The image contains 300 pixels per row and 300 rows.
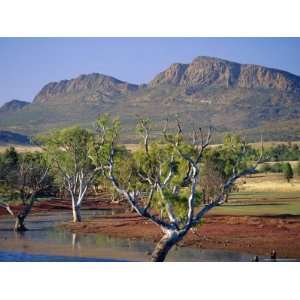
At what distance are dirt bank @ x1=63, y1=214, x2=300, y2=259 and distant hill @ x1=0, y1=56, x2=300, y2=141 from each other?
37.8 metres

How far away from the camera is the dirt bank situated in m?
24.9

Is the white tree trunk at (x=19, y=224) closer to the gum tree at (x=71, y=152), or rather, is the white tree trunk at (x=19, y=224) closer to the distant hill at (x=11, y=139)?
the gum tree at (x=71, y=152)

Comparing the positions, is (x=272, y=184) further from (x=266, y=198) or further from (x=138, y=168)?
(x=138, y=168)

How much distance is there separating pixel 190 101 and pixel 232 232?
271ft

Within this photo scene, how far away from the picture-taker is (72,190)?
39031 millimetres

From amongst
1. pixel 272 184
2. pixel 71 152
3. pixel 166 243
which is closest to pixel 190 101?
pixel 272 184

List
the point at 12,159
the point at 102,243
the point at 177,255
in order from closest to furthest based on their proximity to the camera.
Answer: the point at 177,255 < the point at 102,243 < the point at 12,159

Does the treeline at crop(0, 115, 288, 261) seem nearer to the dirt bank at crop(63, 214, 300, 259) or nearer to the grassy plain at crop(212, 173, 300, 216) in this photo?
the dirt bank at crop(63, 214, 300, 259)

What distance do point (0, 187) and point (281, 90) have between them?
57.4 meters

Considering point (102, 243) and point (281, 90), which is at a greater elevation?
point (281, 90)

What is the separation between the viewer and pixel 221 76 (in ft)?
422

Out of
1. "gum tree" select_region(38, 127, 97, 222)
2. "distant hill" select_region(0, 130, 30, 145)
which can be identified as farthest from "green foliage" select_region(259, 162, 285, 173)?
"distant hill" select_region(0, 130, 30, 145)
